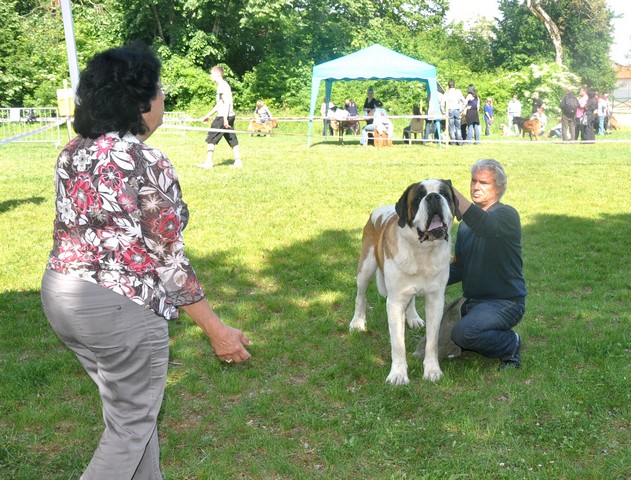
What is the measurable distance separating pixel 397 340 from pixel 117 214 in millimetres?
2720

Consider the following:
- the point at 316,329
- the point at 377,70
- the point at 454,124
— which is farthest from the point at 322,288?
the point at 454,124

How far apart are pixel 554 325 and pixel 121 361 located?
4.18m

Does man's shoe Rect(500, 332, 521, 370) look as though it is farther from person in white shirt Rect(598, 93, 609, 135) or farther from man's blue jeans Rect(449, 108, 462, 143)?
person in white shirt Rect(598, 93, 609, 135)

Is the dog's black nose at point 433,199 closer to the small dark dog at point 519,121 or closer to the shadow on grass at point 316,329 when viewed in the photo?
→ the shadow on grass at point 316,329

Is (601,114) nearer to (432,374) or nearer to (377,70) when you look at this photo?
(377,70)

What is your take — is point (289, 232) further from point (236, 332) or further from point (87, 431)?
point (236, 332)

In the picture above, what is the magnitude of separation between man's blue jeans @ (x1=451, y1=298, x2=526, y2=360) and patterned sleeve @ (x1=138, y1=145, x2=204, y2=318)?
2517 mm

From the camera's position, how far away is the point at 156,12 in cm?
3781

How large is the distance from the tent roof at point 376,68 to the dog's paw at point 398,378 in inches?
711

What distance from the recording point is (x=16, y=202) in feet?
35.7

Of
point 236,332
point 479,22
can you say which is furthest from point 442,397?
point 479,22

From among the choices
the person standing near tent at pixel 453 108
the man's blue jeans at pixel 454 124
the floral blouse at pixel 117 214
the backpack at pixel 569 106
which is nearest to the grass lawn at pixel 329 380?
the floral blouse at pixel 117 214

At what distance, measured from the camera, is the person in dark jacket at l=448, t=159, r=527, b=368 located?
448 centimetres

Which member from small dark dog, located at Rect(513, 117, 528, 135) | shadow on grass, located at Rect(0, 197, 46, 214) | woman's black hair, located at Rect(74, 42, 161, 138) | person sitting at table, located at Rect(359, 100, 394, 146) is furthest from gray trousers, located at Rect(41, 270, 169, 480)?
small dark dog, located at Rect(513, 117, 528, 135)
